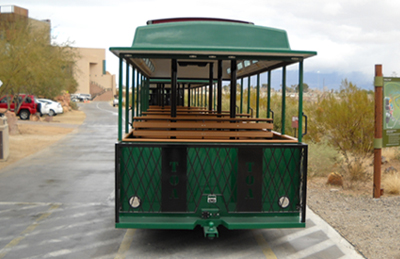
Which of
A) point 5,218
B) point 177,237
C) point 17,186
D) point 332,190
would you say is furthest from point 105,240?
point 332,190

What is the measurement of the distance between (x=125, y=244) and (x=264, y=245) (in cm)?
198

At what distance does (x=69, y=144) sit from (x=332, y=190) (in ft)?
41.0

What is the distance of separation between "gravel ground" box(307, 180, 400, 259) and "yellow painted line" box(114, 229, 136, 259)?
3200mm

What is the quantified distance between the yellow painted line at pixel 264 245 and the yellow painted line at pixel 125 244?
1878mm

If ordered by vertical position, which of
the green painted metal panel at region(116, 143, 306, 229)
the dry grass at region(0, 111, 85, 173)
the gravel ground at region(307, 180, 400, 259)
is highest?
the green painted metal panel at region(116, 143, 306, 229)

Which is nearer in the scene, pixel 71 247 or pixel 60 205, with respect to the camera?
pixel 71 247

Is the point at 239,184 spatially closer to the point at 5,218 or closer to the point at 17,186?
the point at 5,218

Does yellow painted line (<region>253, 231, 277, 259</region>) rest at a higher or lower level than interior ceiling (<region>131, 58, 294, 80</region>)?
lower

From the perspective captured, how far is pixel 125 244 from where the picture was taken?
6523 millimetres

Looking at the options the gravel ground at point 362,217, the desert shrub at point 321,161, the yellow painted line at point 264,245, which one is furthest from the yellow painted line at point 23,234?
the desert shrub at point 321,161

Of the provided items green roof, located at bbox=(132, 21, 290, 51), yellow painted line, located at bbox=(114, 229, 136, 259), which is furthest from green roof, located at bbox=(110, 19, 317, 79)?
yellow painted line, located at bbox=(114, 229, 136, 259)

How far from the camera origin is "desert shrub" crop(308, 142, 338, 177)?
12.0 metres

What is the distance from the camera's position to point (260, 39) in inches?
257

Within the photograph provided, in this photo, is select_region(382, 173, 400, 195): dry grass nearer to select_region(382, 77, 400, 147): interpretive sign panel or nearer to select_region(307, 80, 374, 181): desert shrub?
select_region(382, 77, 400, 147): interpretive sign panel
